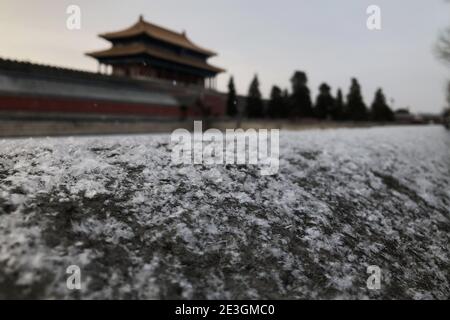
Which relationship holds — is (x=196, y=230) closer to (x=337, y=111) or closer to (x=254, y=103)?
(x=254, y=103)

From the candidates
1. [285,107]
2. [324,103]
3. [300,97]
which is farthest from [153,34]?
[324,103]

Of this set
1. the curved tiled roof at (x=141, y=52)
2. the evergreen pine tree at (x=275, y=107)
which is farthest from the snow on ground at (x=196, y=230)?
the evergreen pine tree at (x=275, y=107)

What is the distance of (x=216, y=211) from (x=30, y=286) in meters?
2.82

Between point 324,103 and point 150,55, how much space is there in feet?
77.4

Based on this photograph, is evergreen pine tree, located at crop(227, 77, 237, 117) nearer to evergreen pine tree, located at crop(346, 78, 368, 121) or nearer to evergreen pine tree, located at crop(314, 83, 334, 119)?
evergreen pine tree, located at crop(314, 83, 334, 119)

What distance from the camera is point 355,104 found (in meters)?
52.8

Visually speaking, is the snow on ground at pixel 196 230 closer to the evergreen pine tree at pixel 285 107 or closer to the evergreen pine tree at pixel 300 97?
the evergreen pine tree at pixel 285 107

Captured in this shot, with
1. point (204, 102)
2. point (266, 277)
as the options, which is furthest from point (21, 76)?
point (266, 277)

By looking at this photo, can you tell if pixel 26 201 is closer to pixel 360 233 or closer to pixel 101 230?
pixel 101 230

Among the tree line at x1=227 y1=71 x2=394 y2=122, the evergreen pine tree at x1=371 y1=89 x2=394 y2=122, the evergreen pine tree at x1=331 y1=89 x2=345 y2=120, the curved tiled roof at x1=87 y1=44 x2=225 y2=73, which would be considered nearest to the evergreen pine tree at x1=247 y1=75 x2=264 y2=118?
the tree line at x1=227 y1=71 x2=394 y2=122

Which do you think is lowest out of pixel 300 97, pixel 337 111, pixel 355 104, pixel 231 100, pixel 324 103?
pixel 337 111

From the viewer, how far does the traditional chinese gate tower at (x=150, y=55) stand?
40031 millimetres

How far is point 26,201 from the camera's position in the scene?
5.25m

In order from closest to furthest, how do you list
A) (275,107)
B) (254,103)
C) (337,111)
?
1. (254,103)
2. (275,107)
3. (337,111)
